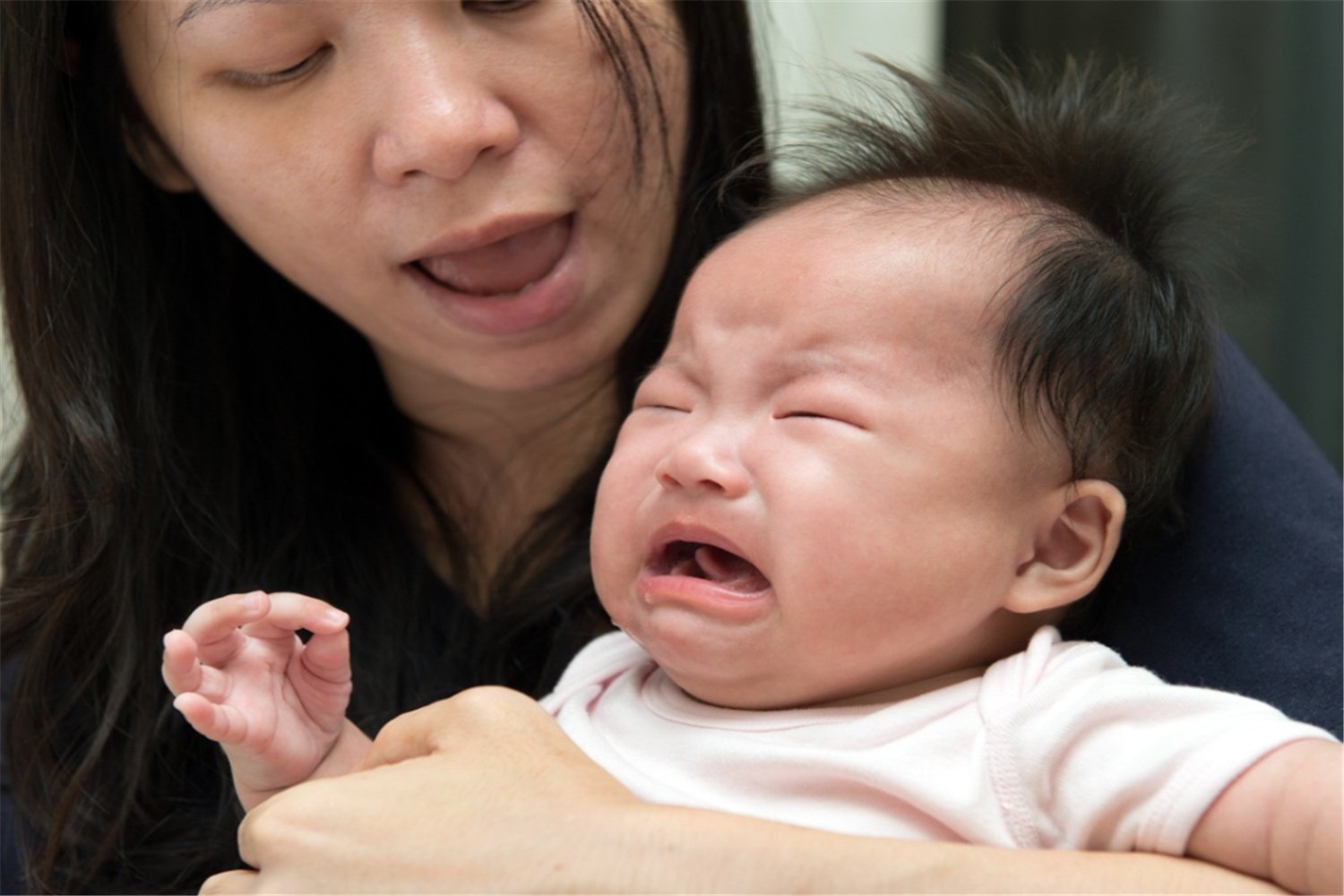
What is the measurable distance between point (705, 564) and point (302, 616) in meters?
0.34

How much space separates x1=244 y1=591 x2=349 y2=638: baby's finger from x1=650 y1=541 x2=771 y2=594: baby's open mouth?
10.9 inches

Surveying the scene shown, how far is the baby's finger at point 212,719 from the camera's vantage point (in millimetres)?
1153

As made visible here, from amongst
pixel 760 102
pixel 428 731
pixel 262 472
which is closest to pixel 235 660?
pixel 428 731

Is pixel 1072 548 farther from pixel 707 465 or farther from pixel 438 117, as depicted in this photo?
pixel 438 117

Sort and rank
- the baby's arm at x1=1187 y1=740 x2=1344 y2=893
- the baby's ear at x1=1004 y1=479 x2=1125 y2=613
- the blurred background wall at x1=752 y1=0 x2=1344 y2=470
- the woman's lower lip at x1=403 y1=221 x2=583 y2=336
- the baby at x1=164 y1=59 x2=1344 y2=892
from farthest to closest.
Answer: the blurred background wall at x1=752 y1=0 x2=1344 y2=470 < the woman's lower lip at x1=403 y1=221 x2=583 y2=336 < the baby's ear at x1=1004 y1=479 x2=1125 y2=613 < the baby at x1=164 y1=59 x2=1344 y2=892 < the baby's arm at x1=1187 y1=740 x2=1344 y2=893

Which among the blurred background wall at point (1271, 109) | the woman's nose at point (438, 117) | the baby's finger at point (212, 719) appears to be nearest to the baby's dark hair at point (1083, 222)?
the woman's nose at point (438, 117)

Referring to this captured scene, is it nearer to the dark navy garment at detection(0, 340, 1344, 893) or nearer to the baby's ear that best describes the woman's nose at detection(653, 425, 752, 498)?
the baby's ear

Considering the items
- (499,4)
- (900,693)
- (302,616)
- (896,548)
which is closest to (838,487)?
(896,548)

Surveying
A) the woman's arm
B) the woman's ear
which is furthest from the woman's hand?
the woman's ear

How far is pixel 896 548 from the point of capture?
3.69ft

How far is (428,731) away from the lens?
1184 millimetres

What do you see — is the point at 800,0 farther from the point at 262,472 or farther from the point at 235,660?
the point at 235,660

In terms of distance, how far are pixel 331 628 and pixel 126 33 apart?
715mm

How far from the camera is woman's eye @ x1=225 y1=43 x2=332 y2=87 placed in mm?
1394
